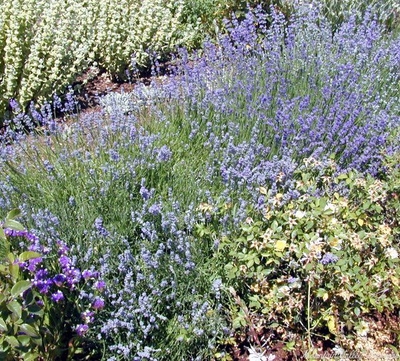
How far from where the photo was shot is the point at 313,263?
101 inches

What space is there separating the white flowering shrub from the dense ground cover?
1.09 meters

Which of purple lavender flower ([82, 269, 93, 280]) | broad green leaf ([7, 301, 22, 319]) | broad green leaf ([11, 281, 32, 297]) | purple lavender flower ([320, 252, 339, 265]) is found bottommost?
purple lavender flower ([82, 269, 93, 280])

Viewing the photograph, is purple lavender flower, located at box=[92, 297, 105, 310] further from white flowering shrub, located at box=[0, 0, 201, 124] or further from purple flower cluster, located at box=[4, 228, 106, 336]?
white flowering shrub, located at box=[0, 0, 201, 124]

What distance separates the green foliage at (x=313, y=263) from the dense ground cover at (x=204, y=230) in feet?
0.03

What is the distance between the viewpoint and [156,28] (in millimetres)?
5426

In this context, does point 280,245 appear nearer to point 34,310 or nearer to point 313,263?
point 313,263

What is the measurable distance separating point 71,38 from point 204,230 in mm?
2959

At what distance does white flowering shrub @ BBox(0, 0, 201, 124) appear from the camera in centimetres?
445

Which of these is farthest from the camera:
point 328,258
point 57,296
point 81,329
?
point 328,258

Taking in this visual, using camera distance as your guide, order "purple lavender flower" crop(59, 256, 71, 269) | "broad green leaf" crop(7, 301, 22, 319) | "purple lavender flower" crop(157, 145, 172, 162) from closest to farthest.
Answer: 1. "broad green leaf" crop(7, 301, 22, 319)
2. "purple lavender flower" crop(59, 256, 71, 269)
3. "purple lavender flower" crop(157, 145, 172, 162)

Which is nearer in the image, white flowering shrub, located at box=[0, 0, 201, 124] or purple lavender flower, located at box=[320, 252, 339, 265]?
purple lavender flower, located at box=[320, 252, 339, 265]

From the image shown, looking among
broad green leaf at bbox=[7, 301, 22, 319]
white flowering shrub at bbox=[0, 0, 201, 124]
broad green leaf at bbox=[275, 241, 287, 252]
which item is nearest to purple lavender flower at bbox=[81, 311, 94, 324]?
broad green leaf at bbox=[7, 301, 22, 319]

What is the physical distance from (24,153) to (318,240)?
196 cm

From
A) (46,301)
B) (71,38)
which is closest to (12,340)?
(46,301)
